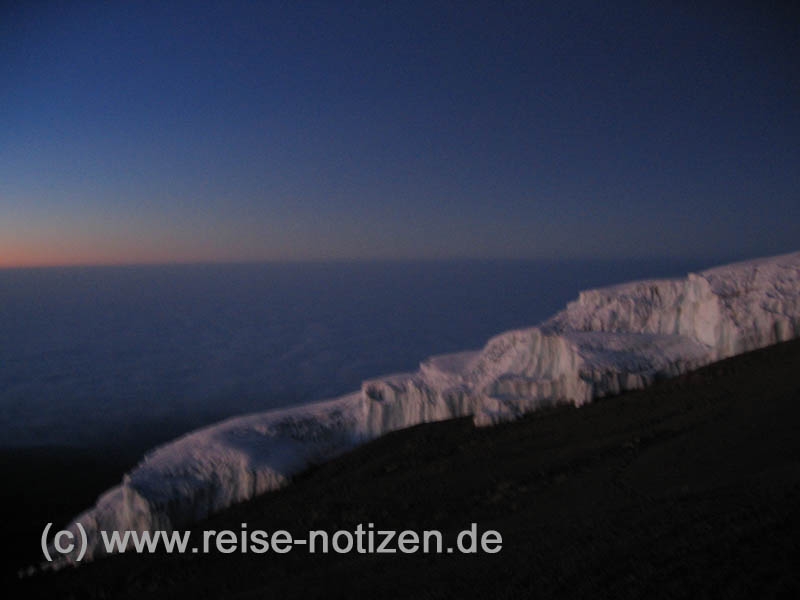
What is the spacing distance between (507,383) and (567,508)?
5.91 metres

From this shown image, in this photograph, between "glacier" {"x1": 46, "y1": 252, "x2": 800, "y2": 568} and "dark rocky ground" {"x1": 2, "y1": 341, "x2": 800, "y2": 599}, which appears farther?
"glacier" {"x1": 46, "y1": 252, "x2": 800, "y2": 568}

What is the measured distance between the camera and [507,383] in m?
13.2

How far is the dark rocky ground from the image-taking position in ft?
15.6

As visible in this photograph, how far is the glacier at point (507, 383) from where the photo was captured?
12.1 metres

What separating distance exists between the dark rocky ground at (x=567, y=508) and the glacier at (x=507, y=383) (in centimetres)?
60

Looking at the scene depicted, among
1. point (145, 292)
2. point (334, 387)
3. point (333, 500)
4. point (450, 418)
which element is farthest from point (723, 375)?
point (145, 292)

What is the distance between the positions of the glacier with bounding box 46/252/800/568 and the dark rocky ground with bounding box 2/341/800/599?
598 millimetres

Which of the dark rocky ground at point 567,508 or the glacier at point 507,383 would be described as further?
the glacier at point 507,383

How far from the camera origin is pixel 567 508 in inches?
291

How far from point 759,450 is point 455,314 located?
77.7 meters

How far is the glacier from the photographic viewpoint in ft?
39.5

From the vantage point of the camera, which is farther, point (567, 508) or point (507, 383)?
point (507, 383)

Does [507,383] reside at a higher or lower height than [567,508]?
higher

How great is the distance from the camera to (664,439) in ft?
29.9
